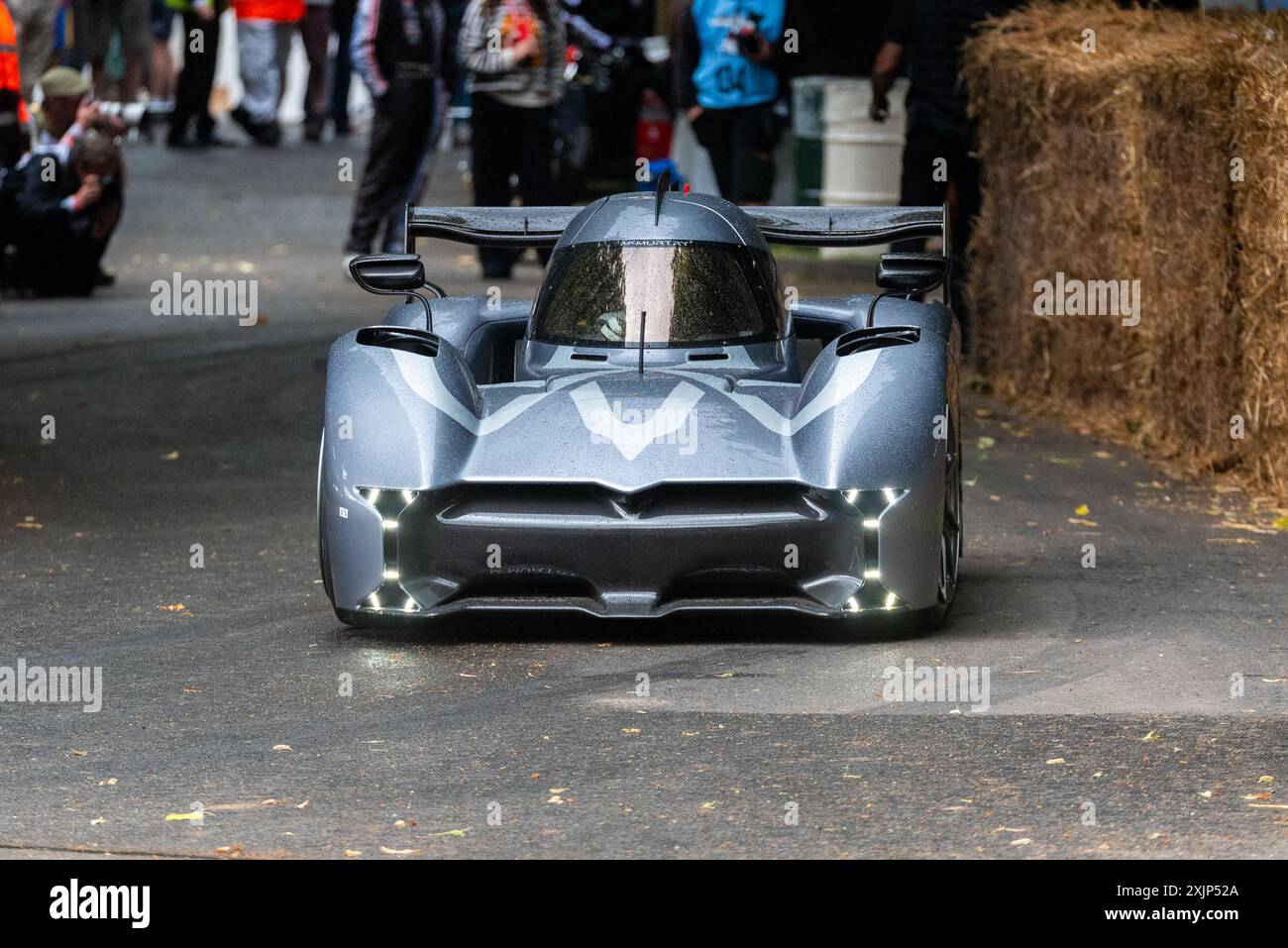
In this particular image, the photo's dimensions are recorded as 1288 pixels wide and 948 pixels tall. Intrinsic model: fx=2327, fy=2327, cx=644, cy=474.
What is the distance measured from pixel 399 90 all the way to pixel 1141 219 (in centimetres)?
645

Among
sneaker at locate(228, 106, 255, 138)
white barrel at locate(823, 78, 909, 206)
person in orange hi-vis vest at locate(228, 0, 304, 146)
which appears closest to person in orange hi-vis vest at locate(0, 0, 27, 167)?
white barrel at locate(823, 78, 909, 206)

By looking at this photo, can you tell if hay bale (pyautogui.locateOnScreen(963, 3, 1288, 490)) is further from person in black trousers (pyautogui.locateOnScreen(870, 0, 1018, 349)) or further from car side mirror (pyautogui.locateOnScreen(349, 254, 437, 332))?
car side mirror (pyautogui.locateOnScreen(349, 254, 437, 332))

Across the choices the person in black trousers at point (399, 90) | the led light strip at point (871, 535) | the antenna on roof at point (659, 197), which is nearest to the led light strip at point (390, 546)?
the led light strip at point (871, 535)

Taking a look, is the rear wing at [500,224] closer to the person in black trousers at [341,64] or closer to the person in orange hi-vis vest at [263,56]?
the person in orange hi-vis vest at [263,56]

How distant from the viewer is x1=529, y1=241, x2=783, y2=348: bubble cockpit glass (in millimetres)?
7555

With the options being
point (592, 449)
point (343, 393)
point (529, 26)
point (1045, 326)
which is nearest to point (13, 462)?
point (343, 393)

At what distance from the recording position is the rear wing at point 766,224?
27.3 ft

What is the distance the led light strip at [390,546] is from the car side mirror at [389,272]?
1187 mm

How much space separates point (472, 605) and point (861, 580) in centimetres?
112

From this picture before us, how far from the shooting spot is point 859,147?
17.2 metres

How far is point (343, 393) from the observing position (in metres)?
6.91

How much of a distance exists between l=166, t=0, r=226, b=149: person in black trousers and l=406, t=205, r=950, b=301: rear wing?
12367 mm

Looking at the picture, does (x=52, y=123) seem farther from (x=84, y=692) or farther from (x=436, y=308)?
(x=84, y=692)

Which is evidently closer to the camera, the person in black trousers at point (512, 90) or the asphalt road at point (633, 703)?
the asphalt road at point (633, 703)
